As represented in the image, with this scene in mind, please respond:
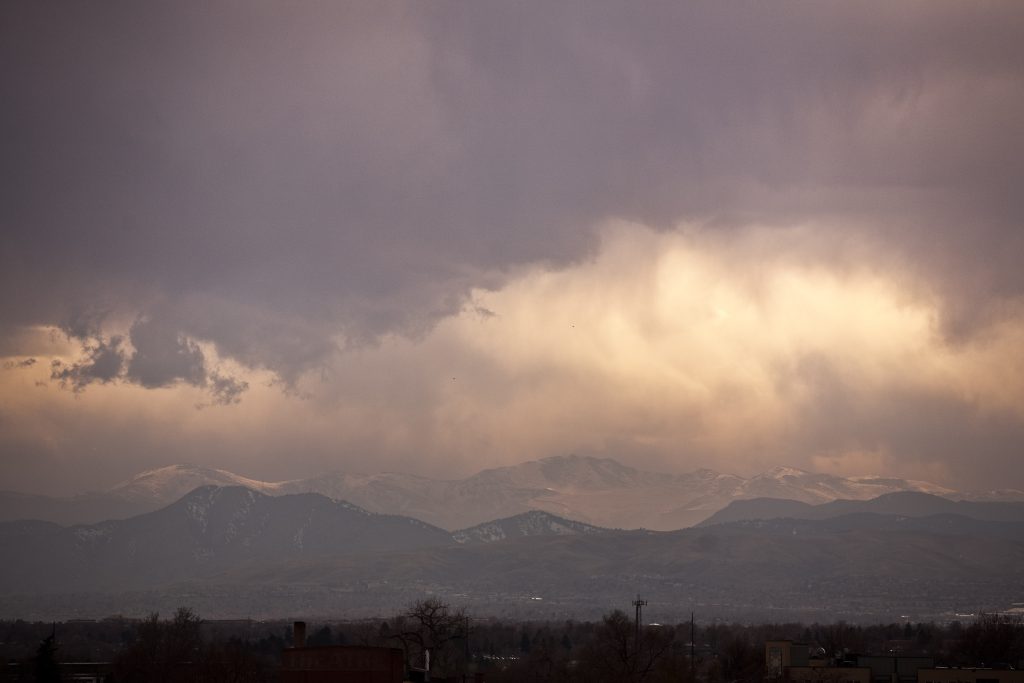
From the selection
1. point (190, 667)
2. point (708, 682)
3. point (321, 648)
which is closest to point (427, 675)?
point (321, 648)

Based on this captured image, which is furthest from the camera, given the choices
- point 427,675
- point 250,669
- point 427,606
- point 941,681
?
point 250,669

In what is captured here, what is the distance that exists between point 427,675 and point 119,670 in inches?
3310

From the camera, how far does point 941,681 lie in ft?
434

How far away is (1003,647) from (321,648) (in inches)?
5161

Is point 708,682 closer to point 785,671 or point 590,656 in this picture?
point 785,671

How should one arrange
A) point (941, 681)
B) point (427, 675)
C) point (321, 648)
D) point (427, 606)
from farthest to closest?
point (427, 606)
point (941, 681)
point (427, 675)
point (321, 648)

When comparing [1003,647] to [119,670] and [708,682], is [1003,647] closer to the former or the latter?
[708,682]

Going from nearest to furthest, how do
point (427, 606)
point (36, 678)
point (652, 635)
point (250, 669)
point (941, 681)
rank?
point (941, 681) < point (36, 678) < point (427, 606) < point (250, 669) < point (652, 635)

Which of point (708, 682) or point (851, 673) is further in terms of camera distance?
point (708, 682)

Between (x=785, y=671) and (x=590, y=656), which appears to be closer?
(x=785, y=671)

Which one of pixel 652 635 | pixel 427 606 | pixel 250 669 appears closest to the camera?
pixel 427 606

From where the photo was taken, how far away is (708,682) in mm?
Answer: 162000

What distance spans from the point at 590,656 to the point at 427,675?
95.3 meters

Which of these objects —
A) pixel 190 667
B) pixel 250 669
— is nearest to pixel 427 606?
pixel 250 669
